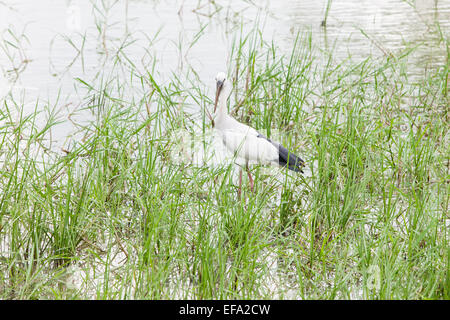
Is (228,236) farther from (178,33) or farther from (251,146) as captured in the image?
(178,33)

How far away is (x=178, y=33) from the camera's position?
27.8 ft

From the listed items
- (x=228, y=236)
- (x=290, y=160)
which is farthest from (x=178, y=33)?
(x=228, y=236)

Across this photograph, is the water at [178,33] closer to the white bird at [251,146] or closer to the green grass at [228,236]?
the white bird at [251,146]

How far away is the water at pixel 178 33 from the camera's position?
6855 mm

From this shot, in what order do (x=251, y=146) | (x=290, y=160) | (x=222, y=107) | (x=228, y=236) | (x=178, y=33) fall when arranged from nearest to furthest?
(x=228, y=236) → (x=290, y=160) → (x=251, y=146) → (x=222, y=107) → (x=178, y=33)

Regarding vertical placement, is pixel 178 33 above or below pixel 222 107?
above

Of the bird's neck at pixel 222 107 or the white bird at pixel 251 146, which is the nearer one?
the white bird at pixel 251 146

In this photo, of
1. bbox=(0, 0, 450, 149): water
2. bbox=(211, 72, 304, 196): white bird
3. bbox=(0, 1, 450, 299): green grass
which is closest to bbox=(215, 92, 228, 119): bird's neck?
bbox=(211, 72, 304, 196): white bird

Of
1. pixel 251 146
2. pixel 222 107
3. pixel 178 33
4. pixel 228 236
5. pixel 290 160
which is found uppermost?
pixel 178 33

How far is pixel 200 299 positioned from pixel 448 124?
10.6ft

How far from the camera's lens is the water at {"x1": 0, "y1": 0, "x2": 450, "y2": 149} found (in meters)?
6.86

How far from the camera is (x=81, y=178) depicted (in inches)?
151

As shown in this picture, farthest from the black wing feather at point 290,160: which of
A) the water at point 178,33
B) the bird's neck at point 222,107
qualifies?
the water at point 178,33
